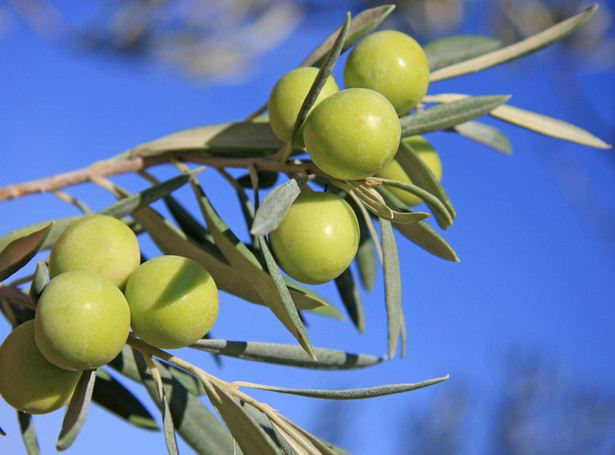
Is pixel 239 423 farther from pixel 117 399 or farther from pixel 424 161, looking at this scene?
pixel 424 161

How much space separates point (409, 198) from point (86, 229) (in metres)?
0.47

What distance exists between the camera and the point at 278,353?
836mm

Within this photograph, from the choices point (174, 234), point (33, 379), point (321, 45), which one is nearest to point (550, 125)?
point (321, 45)

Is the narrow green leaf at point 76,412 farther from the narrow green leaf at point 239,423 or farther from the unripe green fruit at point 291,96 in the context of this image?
the unripe green fruit at point 291,96

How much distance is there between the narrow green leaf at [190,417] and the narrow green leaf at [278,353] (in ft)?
0.33

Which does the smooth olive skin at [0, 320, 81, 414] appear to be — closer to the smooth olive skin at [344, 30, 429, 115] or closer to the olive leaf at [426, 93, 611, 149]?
the smooth olive skin at [344, 30, 429, 115]

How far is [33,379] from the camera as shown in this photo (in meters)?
0.67

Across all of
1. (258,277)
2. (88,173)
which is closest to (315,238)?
(258,277)

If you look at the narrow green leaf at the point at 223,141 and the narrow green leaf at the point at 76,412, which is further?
the narrow green leaf at the point at 223,141

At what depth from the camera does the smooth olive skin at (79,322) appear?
1.97 feet

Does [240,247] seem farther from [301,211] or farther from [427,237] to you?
[427,237]

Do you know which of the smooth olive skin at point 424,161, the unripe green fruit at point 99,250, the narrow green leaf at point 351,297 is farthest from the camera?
the narrow green leaf at point 351,297

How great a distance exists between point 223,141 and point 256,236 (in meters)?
0.42

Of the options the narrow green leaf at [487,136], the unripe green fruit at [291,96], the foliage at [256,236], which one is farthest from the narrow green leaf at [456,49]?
the unripe green fruit at [291,96]
